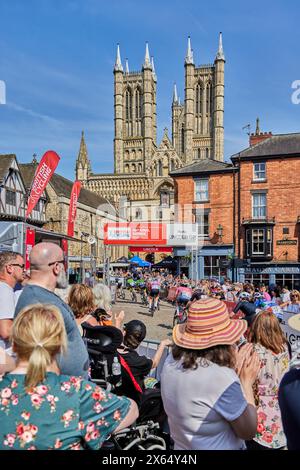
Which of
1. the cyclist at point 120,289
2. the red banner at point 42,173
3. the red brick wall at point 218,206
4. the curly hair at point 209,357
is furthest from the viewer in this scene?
the red brick wall at point 218,206

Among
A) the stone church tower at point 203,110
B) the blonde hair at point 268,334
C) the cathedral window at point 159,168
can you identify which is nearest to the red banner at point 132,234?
the blonde hair at point 268,334

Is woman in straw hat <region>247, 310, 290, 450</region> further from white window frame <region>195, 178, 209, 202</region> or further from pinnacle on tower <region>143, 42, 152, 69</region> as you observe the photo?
pinnacle on tower <region>143, 42, 152, 69</region>

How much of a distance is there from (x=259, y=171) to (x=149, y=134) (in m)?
69.3

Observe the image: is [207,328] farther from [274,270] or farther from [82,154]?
[82,154]

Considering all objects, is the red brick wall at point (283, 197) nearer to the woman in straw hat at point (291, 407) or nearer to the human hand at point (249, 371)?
the human hand at point (249, 371)

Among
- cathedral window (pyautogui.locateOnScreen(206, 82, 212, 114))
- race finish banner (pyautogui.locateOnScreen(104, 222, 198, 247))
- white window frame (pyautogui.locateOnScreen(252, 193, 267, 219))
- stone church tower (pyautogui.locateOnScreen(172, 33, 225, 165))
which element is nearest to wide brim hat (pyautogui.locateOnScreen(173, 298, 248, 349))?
race finish banner (pyautogui.locateOnScreen(104, 222, 198, 247))

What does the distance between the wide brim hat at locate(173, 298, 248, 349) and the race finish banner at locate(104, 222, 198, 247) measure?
19500mm

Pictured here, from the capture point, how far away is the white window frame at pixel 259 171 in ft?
86.1

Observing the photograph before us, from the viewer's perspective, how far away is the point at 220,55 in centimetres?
9175

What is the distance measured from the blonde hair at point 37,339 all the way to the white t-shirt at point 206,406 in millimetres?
797

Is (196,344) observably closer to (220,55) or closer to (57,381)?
(57,381)

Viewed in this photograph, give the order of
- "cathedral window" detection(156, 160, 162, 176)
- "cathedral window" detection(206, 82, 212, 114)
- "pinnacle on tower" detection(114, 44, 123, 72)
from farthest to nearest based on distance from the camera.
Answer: "cathedral window" detection(206, 82, 212, 114) → "pinnacle on tower" detection(114, 44, 123, 72) → "cathedral window" detection(156, 160, 162, 176)

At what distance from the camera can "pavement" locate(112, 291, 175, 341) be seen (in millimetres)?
13492
